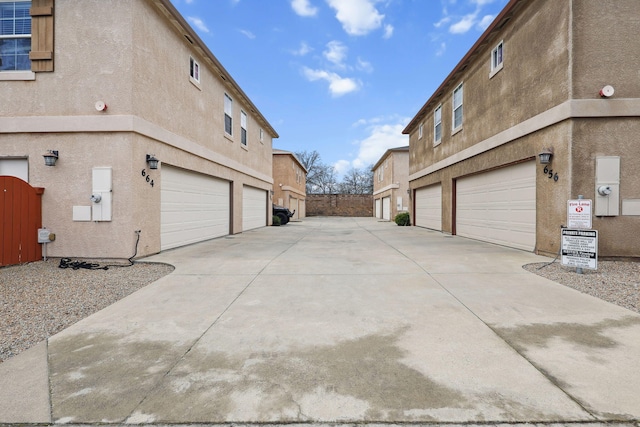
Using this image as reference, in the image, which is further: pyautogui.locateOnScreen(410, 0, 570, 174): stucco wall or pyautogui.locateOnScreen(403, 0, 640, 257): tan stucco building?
pyautogui.locateOnScreen(410, 0, 570, 174): stucco wall

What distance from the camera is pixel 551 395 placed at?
6.81 ft

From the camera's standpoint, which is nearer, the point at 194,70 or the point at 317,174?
the point at 194,70

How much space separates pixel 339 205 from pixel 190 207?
27.6 m

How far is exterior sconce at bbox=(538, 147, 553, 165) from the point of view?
22.2 feet

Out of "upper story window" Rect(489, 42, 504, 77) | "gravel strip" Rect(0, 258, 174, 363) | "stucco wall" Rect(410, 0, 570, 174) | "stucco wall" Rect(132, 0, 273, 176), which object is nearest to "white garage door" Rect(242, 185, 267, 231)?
"stucco wall" Rect(132, 0, 273, 176)

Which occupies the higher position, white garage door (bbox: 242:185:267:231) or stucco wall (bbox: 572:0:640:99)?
Result: stucco wall (bbox: 572:0:640:99)

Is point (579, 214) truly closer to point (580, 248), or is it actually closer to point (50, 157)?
point (580, 248)

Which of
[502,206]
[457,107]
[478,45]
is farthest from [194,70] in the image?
[502,206]

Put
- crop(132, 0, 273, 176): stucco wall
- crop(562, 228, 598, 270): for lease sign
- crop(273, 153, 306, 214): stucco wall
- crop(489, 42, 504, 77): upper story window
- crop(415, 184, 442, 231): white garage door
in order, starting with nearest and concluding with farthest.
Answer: crop(562, 228, 598, 270): for lease sign → crop(132, 0, 273, 176): stucco wall → crop(489, 42, 504, 77): upper story window → crop(415, 184, 442, 231): white garage door → crop(273, 153, 306, 214): stucco wall

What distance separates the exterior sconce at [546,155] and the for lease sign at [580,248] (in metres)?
1.83

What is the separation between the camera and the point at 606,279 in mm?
5062

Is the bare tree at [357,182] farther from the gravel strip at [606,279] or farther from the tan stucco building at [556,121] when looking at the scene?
the gravel strip at [606,279]

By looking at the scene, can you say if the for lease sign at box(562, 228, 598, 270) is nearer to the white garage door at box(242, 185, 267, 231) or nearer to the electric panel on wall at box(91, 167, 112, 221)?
the electric panel on wall at box(91, 167, 112, 221)

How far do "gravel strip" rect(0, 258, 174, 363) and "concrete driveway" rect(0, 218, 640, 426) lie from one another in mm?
284
